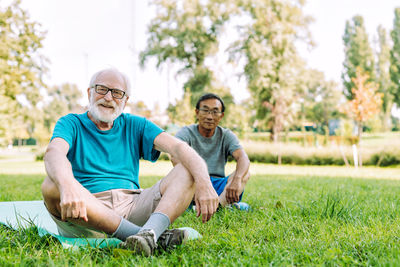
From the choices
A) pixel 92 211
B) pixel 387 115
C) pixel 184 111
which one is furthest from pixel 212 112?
pixel 387 115

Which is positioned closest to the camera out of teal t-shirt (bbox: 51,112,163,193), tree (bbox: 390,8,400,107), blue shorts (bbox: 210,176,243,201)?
teal t-shirt (bbox: 51,112,163,193)

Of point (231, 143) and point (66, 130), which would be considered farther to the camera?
point (231, 143)

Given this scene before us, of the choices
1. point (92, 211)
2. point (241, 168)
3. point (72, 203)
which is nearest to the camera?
point (72, 203)

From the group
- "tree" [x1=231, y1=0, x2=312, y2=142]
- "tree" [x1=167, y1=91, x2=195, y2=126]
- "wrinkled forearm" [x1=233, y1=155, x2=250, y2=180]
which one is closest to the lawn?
"wrinkled forearm" [x1=233, y1=155, x2=250, y2=180]

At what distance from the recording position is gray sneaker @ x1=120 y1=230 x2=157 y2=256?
1867 mm

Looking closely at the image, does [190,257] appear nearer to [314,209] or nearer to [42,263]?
[42,263]

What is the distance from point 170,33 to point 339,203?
25.6 m

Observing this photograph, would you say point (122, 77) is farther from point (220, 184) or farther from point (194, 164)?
point (220, 184)

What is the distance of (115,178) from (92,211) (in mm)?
547

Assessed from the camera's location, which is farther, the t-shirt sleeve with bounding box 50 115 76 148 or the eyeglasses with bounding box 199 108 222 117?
the eyeglasses with bounding box 199 108 222 117

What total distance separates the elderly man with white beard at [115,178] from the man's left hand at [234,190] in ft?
3.36

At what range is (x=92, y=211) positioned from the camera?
1.97m

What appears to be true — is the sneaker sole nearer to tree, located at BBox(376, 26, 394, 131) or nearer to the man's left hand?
the man's left hand

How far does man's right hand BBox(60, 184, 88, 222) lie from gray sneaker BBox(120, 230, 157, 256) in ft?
0.88
